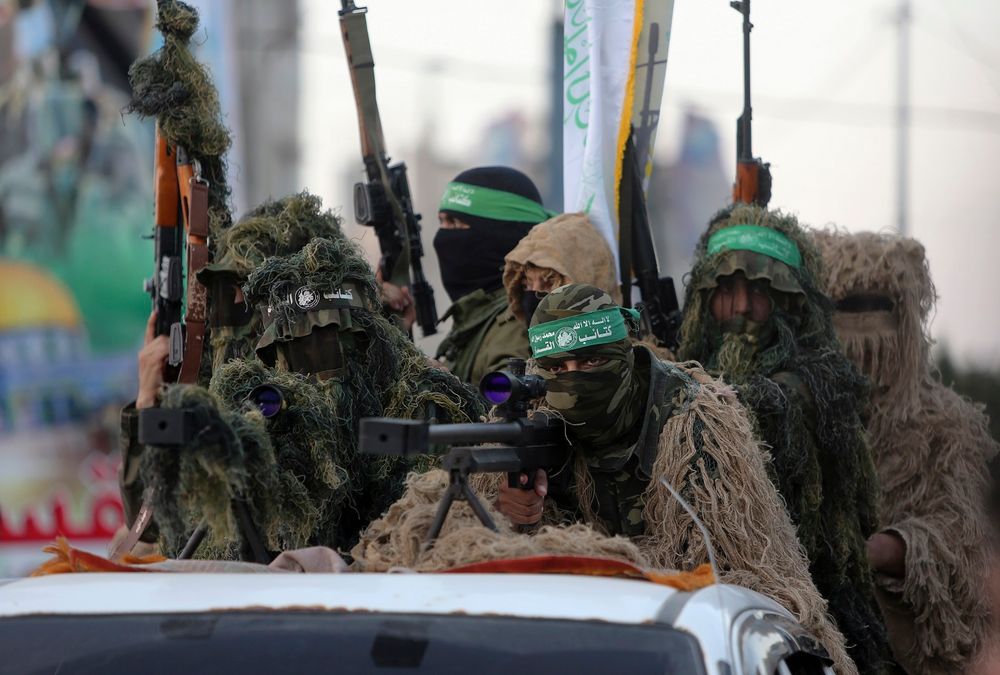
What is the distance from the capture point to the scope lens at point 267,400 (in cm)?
355

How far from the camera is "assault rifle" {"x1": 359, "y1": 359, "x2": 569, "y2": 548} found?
2645 millimetres

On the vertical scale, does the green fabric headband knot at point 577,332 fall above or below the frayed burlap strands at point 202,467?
above

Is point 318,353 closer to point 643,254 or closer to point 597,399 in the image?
point 597,399

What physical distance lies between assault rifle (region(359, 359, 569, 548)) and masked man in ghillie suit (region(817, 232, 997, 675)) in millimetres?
1879

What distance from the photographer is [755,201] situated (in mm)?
5699

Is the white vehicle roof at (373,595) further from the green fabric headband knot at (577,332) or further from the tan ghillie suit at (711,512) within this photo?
the green fabric headband knot at (577,332)

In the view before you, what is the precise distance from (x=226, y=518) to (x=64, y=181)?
8638 millimetres

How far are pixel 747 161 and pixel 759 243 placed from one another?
96cm

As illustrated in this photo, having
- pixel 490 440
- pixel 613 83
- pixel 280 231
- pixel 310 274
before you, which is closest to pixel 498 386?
pixel 490 440

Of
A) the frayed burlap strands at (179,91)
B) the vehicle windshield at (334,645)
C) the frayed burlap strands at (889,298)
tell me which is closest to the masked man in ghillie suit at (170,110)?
the frayed burlap strands at (179,91)

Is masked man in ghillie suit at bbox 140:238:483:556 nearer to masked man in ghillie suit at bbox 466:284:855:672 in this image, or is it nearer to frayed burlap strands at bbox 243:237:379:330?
frayed burlap strands at bbox 243:237:379:330

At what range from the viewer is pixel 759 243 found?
4.87 meters

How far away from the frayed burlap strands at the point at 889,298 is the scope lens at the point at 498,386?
2603 mm

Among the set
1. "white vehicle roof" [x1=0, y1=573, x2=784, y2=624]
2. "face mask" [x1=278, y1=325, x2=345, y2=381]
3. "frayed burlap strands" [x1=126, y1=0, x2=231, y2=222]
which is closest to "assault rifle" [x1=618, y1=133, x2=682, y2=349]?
Answer: "frayed burlap strands" [x1=126, y1=0, x2=231, y2=222]
